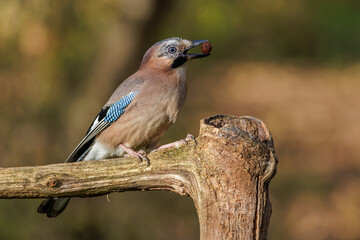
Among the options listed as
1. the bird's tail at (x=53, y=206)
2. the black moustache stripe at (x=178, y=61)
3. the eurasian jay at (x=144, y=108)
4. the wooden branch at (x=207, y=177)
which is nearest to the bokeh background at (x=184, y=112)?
the eurasian jay at (x=144, y=108)

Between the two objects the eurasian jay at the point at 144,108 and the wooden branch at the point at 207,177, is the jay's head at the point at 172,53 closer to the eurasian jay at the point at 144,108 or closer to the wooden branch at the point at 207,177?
the eurasian jay at the point at 144,108

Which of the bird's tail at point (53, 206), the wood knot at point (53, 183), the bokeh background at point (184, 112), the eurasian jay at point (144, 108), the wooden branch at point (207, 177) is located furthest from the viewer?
the bokeh background at point (184, 112)

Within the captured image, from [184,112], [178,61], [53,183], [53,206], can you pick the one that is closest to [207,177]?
[53,183]

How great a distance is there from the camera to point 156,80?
407 cm

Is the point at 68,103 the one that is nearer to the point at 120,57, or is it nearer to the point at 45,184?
the point at 120,57

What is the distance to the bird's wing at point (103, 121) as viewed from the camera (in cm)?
407

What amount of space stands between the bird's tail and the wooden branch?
64 cm

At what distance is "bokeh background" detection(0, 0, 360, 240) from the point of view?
5785 millimetres

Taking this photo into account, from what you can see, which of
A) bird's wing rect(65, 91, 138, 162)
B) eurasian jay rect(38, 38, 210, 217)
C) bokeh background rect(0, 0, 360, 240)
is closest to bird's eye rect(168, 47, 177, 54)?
eurasian jay rect(38, 38, 210, 217)

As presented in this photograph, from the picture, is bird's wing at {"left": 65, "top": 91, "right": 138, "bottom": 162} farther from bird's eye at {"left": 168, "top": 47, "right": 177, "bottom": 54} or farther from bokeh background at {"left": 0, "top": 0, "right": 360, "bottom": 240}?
bokeh background at {"left": 0, "top": 0, "right": 360, "bottom": 240}

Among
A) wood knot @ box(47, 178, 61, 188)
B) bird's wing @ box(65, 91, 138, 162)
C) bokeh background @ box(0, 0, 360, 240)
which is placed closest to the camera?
wood knot @ box(47, 178, 61, 188)

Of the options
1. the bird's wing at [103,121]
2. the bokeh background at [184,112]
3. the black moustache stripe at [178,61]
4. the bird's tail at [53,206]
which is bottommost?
the bird's tail at [53,206]

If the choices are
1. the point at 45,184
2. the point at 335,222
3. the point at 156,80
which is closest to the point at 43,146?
the point at 156,80

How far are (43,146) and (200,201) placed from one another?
3.35 metres
